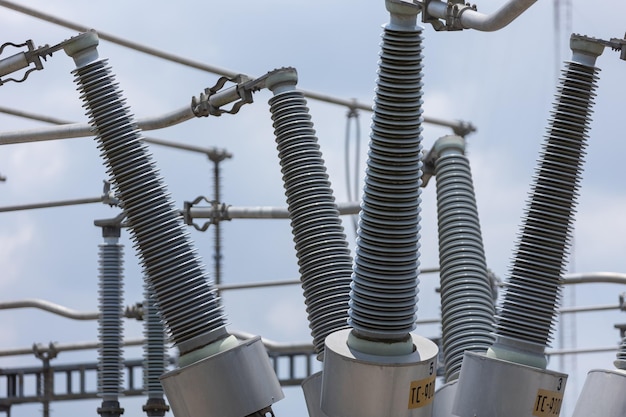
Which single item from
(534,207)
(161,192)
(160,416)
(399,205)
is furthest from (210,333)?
(160,416)

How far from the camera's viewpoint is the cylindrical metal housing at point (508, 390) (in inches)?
346

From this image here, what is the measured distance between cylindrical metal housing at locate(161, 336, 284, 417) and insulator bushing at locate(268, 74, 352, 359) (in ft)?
3.52

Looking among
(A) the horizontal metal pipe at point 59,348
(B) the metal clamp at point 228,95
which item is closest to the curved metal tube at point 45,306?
(A) the horizontal metal pipe at point 59,348

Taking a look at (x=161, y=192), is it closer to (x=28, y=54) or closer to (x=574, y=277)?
(x=28, y=54)

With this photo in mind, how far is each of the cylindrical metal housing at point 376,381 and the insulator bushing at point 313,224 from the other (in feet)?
4.75

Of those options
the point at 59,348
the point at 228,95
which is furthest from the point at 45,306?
the point at 228,95

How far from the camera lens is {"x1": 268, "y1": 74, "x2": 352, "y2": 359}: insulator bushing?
992 centimetres

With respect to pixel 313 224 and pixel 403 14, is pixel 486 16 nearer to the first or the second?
pixel 403 14

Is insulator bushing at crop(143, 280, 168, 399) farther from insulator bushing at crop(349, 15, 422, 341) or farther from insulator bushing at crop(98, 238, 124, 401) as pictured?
insulator bushing at crop(349, 15, 422, 341)

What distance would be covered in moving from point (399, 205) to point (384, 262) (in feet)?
1.11

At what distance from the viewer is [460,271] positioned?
36.3ft

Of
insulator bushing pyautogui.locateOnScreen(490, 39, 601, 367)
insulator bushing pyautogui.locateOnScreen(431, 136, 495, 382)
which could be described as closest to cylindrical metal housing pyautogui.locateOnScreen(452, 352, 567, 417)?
insulator bushing pyautogui.locateOnScreen(490, 39, 601, 367)

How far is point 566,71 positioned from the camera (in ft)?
29.2

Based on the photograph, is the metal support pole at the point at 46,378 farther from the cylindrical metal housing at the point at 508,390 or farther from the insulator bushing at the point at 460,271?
the cylindrical metal housing at the point at 508,390
